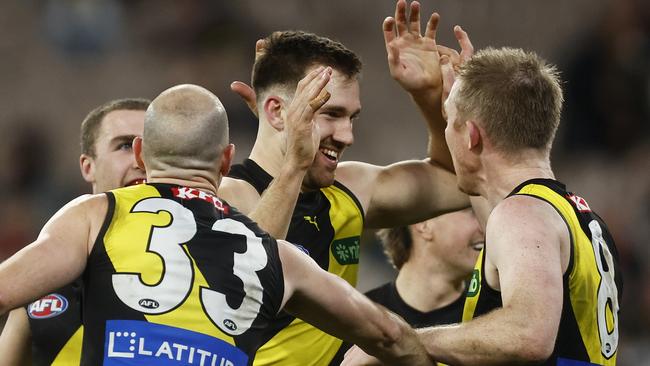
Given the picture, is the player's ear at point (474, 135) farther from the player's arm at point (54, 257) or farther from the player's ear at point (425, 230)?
the player's ear at point (425, 230)

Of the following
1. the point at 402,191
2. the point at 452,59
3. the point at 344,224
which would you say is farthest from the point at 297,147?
the point at 452,59

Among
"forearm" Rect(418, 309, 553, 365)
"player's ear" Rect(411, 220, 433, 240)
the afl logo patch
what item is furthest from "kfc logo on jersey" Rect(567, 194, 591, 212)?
"player's ear" Rect(411, 220, 433, 240)

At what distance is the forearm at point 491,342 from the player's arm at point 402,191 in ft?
5.75

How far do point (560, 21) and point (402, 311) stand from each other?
25.4ft

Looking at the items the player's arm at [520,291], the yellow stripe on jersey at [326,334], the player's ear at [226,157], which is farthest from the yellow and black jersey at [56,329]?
the player's arm at [520,291]

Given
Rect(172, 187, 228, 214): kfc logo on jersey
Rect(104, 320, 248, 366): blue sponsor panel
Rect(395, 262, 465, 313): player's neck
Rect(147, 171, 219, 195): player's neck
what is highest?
Rect(147, 171, 219, 195): player's neck

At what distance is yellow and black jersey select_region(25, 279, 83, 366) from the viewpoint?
5449mm

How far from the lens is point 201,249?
4098mm

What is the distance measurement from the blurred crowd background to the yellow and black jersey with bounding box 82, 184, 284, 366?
27.1 ft

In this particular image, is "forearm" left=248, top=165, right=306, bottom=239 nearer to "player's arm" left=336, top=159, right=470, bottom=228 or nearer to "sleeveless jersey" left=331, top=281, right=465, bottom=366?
"player's arm" left=336, top=159, right=470, bottom=228

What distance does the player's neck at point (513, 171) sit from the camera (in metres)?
4.69

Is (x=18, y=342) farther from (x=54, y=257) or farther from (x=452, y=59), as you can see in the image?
(x=452, y=59)

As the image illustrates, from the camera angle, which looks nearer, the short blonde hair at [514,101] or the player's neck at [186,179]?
the player's neck at [186,179]

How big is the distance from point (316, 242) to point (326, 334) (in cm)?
49
